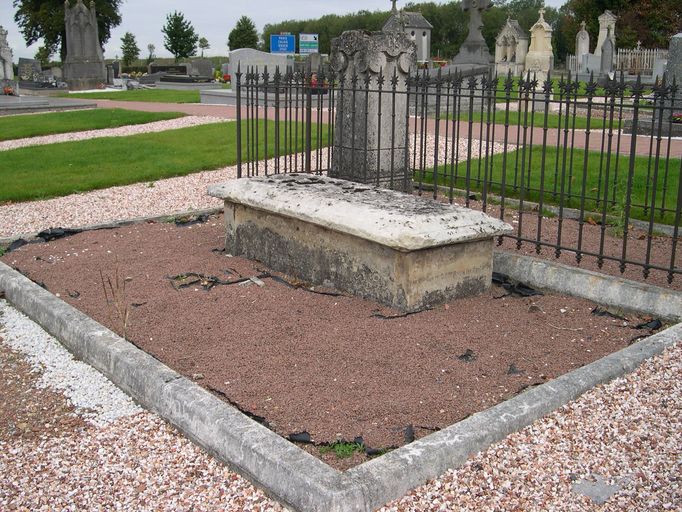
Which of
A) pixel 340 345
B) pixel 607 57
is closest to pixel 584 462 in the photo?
pixel 340 345

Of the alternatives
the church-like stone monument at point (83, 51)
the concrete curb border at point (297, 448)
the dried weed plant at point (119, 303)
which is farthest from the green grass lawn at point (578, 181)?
the church-like stone monument at point (83, 51)

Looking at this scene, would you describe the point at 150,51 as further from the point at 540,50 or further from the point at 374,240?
the point at 374,240

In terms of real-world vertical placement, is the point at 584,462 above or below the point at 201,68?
below

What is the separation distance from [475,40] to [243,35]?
44751 millimetres

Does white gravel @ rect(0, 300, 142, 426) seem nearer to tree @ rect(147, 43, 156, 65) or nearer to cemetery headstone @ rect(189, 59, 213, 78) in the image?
cemetery headstone @ rect(189, 59, 213, 78)

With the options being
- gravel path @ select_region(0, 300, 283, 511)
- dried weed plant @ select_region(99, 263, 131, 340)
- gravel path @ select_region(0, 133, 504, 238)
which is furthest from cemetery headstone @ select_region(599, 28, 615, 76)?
gravel path @ select_region(0, 300, 283, 511)

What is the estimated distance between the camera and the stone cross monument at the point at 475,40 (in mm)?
27531

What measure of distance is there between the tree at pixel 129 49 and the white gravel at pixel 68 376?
64.7 m

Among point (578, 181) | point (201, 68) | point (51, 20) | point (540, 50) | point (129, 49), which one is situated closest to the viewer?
point (578, 181)

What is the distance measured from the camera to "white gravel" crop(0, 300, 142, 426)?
Answer: 13.5 feet

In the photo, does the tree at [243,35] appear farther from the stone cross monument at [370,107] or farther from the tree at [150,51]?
the stone cross monument at [370,107]

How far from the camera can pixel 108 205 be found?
9.80 metres

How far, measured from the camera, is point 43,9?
53.8 metres

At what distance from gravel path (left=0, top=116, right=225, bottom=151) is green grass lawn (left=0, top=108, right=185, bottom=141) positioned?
312 millimetres
